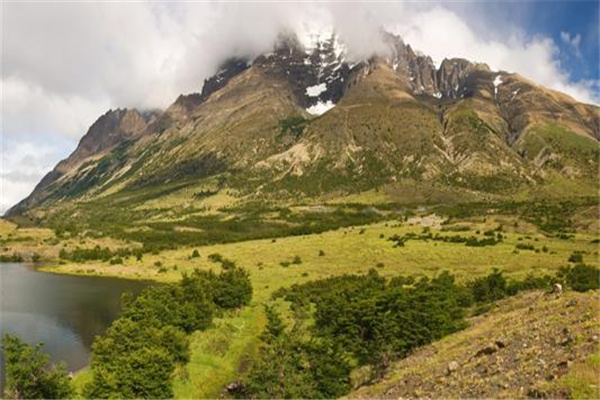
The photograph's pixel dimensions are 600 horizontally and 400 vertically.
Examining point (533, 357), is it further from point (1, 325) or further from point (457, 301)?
point (1, 325)

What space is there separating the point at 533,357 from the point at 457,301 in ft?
160

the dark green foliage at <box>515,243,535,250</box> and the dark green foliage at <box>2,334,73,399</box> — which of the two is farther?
the dark green foliage at <box>515,243,535,250</box>

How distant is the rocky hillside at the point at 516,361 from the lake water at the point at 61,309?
47707mm

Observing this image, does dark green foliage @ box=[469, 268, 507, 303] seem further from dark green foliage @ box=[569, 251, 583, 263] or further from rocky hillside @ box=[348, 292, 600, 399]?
dark green foliage @ box=[569, 251, 583, 263]

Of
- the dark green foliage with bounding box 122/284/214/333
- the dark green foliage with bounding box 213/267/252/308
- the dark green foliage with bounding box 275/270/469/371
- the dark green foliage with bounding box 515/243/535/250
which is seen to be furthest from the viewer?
the dark green foliage with bounding box 515/243/535/250

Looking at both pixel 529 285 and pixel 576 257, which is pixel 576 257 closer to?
pixel 576 257

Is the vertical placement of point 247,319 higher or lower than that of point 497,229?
lower

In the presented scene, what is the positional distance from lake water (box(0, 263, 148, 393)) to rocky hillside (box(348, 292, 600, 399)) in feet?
Result: 157

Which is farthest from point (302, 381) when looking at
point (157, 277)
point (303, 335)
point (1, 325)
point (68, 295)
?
point (157, 277)

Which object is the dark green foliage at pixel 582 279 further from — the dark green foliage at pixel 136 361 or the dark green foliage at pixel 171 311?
the dark green foliage at pixel 171 311

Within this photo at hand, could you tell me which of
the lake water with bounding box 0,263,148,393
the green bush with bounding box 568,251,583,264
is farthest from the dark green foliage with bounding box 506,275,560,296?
→ the lake water with bounding box 0,263,148,393

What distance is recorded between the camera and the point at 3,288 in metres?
147

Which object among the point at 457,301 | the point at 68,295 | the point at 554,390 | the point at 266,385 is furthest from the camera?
the point at 68,295

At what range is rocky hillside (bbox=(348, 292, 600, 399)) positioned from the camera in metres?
31.9
